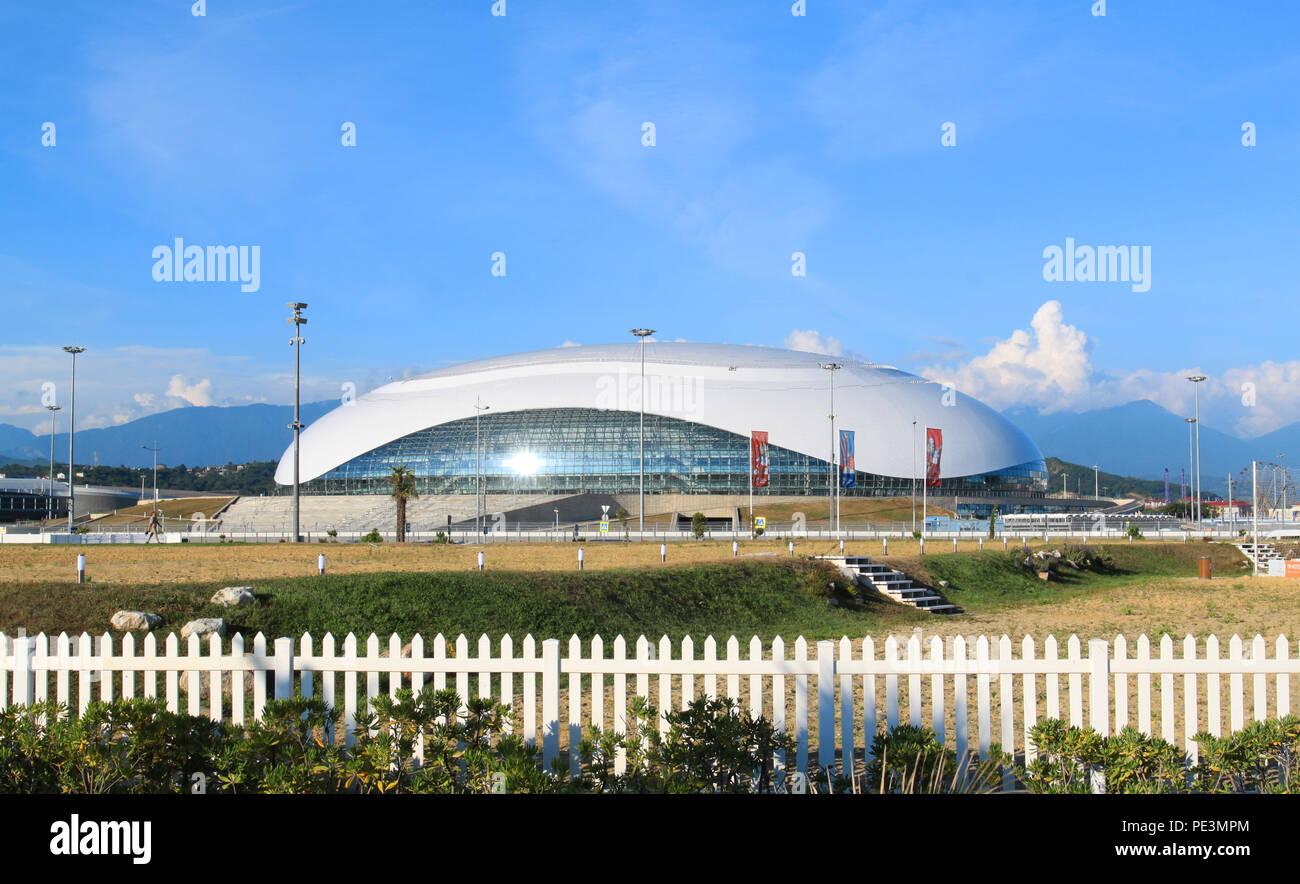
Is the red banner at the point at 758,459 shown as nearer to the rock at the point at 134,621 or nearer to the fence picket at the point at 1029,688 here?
the rock at the point at 134,621

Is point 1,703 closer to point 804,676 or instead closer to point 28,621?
point 804,676

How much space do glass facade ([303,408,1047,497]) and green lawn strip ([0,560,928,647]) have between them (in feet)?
203

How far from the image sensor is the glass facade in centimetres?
8644

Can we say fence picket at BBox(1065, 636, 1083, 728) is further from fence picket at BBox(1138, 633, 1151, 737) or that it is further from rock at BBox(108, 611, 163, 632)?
rock at BBox(108, 611, 163, 632)

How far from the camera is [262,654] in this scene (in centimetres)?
762

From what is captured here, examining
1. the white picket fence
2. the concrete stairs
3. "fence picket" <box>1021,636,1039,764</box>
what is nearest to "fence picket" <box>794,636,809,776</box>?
the white picket fence

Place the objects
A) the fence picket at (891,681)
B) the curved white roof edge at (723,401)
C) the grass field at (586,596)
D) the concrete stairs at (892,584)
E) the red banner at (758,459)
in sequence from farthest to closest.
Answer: the curved white roof edge at (723,401), the red banner at (758,459), the concrete stairs at (892,584), the grass field at (586,596), the fence picket at (891,681)

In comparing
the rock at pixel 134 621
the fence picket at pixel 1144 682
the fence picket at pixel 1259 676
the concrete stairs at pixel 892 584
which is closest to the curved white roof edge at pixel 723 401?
the concrete stairs at pixel 892 584

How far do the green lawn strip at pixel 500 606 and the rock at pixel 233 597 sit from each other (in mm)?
172

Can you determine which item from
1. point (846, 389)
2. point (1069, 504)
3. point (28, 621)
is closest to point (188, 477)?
point (846, 389)

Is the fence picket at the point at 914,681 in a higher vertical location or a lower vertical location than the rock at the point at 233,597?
higher

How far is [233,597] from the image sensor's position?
15.1 meters

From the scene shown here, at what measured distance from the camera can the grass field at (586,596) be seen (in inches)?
611
